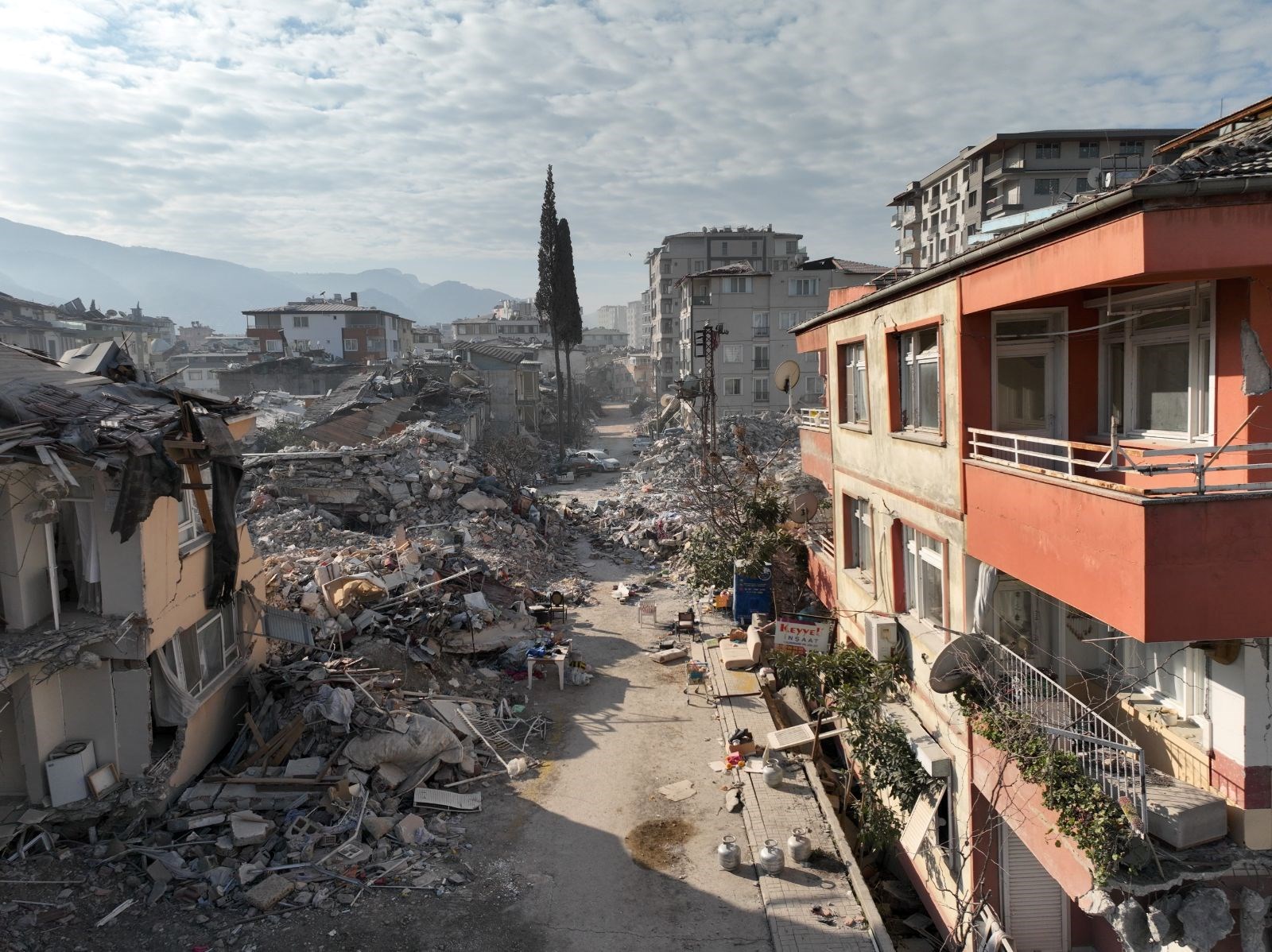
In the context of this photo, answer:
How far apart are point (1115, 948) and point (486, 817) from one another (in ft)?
26.9

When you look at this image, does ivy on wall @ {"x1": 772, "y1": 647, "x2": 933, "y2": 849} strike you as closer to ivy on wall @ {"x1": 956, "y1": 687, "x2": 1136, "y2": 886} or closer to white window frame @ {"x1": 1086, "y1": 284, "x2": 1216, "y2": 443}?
ivy on wall @ {"x1": 956, "y1": 687, "x2": 1136, "y2": 886}

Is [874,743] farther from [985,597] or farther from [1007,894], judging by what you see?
[985,597]

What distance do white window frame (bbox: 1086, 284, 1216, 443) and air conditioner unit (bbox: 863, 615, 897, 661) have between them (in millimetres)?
4448

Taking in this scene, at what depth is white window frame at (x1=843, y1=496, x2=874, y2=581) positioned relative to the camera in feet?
45.4

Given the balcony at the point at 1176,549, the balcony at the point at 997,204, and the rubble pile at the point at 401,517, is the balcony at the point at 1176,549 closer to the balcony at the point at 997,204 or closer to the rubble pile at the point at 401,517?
the rubble pile at the point at 401,517

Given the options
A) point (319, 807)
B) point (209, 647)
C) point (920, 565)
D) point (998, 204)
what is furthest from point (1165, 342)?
point (998, 204)

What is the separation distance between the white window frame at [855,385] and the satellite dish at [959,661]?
5279mm

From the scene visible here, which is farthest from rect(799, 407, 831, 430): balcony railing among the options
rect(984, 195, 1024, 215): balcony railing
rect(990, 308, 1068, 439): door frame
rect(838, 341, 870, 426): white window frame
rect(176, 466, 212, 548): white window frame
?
rect(984, 195, 1024, 215): balcony railing

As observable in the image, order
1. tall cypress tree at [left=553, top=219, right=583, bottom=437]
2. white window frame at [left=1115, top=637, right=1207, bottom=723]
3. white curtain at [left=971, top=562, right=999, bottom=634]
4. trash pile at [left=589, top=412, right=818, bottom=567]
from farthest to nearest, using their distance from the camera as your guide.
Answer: tall cypress tree at [left=553, top=219, right=583, bottom=437], trash pile at [left=589, top=412, right=818, bottom=567], white curtain at [left=971, top=562, right=999, bottom=634], white window frame at [left=1115, top=637, right=1207, bottom=723]

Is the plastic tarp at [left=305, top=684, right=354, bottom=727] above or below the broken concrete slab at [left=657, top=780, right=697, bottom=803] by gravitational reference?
above

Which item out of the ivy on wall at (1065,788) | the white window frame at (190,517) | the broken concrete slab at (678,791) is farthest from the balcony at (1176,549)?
the white window frame at (190,517)

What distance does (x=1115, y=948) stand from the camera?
29.0 ft

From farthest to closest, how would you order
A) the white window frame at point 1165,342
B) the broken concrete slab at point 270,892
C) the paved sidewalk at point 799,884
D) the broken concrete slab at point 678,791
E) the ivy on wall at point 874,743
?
the broken concrete slab at point 678,791, the ivy on wall at point 874,743, the broken concrete slab at point 270,892, the paved sidewalk at point 799,884, the white window frame at point 1165,342

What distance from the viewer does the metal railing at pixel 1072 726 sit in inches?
259
